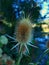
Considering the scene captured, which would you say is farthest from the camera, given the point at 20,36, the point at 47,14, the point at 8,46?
the point at 47,14

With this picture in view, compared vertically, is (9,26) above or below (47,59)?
above

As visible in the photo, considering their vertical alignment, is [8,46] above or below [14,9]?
→ below

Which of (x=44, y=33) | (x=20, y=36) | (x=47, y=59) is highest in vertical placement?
(x=20, y=36)

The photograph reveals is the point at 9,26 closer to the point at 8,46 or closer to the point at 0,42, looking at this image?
the point at 8,46

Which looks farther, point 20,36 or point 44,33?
point 44,33

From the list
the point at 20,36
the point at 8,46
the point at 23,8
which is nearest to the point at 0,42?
the point at 20,36

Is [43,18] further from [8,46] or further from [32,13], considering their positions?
[8,46]

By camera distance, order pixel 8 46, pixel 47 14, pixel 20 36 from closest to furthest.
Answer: pixel 20 36
pixel 8 46
pixel 47 14

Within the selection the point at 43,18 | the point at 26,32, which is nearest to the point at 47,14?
the point at 43,18

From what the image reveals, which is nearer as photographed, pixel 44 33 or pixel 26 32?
pixel 26 32
